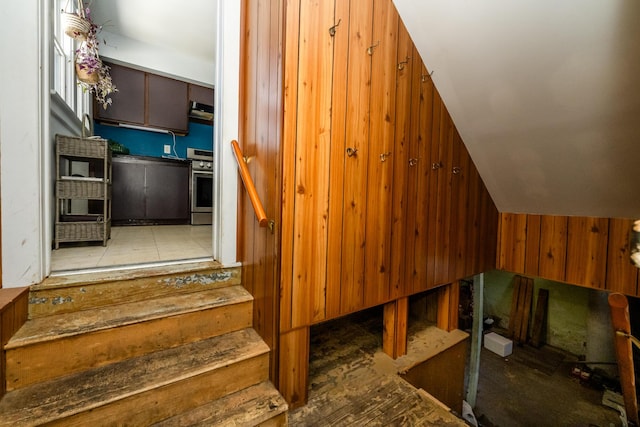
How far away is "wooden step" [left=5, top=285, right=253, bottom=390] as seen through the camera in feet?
3.23

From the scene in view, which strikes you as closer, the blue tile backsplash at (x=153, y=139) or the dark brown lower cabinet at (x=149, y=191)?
the dark brown lower cabinet at (x=149, y=191)

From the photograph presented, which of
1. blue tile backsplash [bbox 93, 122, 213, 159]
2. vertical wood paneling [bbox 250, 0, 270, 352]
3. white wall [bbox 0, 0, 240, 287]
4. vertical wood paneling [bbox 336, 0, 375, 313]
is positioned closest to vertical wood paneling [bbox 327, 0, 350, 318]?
vertical wood paneling [bbox 336, 0, 375, 313]

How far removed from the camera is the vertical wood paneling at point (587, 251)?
2.01 metres

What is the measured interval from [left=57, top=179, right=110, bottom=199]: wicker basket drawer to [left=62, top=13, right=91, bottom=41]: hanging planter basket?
3.62 ft

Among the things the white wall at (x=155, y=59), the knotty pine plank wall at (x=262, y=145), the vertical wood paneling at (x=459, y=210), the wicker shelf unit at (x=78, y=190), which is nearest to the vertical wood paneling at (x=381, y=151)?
the knotty pine plank wall at (x=262, y=145)

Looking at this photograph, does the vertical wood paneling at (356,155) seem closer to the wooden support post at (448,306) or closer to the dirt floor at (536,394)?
the wooden support post at (448,306)

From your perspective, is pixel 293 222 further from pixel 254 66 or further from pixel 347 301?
pixel 254 66

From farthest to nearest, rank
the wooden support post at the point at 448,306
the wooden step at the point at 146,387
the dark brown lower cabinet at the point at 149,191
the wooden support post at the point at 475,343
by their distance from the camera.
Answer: the dark brown lower cabinet at the point at 149,191
the wooden support post at the point at 475,343
the wooden support post at the point at 448,306
the wooden step at the point at 146,387

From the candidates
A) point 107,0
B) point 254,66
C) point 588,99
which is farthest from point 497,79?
point 107,0

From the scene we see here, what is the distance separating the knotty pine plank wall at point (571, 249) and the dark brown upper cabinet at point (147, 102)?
446 centimetres

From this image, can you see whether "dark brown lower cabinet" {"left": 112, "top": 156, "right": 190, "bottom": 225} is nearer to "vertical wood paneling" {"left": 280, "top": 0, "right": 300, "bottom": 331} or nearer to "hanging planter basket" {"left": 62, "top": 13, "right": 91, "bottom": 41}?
"hanging planter basket" {"left": 62, "top": 13, "right": 91, "bottom": 41}

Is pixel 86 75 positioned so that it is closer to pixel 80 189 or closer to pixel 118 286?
pixel 80 189

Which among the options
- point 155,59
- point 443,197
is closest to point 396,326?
point 443,197

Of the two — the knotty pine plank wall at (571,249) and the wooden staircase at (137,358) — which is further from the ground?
the knotty pine plank wall at (571,249)
